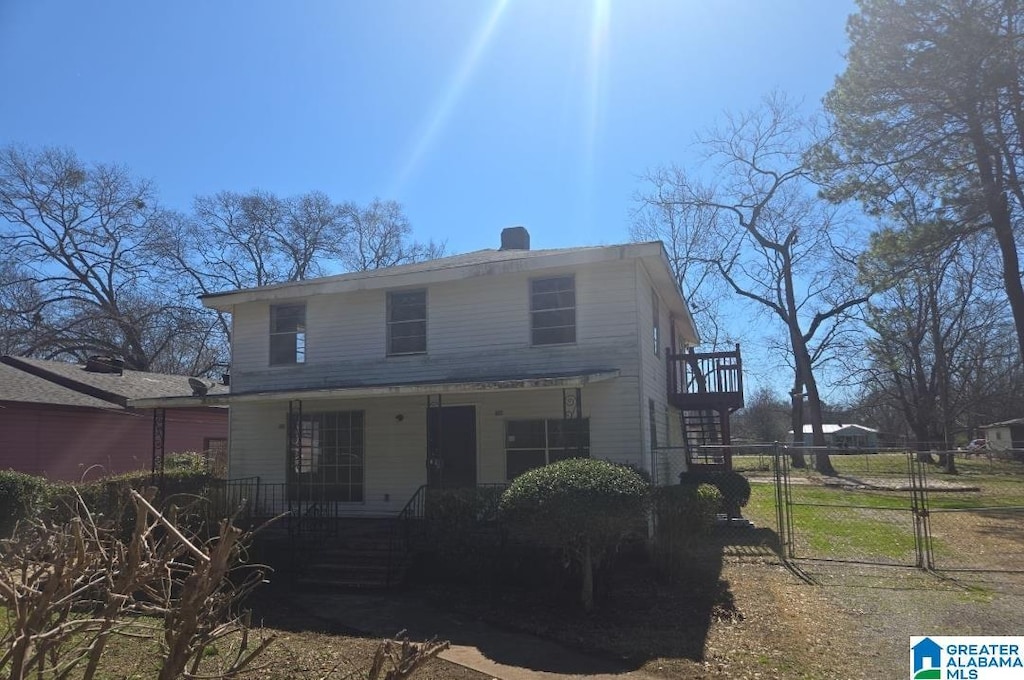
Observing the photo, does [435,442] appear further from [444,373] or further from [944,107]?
[944,107]

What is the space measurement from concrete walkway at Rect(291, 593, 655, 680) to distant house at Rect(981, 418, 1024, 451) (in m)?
44.9

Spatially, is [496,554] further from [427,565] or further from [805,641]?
[805,641]

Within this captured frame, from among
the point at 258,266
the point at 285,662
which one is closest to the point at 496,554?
the point at 285,662

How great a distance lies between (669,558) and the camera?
8.89 meters

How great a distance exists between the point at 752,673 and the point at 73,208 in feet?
119

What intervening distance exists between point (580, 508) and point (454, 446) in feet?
19.1

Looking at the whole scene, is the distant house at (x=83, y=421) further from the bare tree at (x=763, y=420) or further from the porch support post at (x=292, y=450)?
the bare tree at (x=763, y=420)

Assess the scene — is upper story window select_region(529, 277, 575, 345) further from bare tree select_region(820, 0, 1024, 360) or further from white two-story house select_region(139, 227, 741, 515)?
bare tree select_region(820, 0, 1024, 360)

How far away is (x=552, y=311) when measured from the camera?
12.4 m

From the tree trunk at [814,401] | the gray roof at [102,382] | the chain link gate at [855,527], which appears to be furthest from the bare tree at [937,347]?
the gray roof at [102,382]

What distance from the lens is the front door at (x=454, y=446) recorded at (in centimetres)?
1259

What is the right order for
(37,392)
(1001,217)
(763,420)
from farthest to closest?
(763,420) → (37,392) → (1001,217)

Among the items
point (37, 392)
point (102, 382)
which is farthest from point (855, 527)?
point (102, 382)

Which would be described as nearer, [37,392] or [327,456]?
[327,456]
